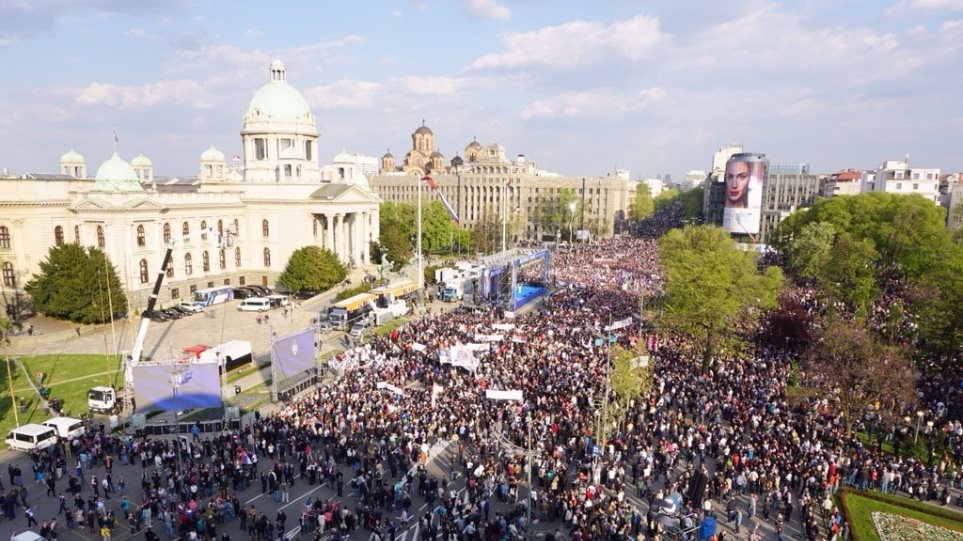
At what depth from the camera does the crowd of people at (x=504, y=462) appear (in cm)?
1922

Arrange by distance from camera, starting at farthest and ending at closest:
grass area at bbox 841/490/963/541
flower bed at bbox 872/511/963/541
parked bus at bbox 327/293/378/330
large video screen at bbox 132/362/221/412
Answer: parked bus at bbox 327/293/378/330 < large video screen at bbox 132/362/221/412 < grass area at bbox 841/490/963/541 < flower bed at bbox 872/511/963/541

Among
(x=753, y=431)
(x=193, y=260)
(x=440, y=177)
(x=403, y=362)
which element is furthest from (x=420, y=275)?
(x=440, y=177)

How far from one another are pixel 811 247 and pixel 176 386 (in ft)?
184

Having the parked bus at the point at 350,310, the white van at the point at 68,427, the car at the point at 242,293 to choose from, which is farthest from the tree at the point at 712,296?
the car at the point at 242,293

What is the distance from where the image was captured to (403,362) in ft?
112

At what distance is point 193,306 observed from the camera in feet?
167

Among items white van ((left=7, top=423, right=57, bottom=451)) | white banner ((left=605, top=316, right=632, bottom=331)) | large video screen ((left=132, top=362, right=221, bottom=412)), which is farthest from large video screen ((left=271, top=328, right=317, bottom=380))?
white banner ((left=605, top=316, right=632, bottom=331))

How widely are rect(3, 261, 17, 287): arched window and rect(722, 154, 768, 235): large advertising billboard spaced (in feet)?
271

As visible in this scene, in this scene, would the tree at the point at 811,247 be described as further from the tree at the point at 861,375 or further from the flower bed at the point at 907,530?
the flower bed at the point at 907,530

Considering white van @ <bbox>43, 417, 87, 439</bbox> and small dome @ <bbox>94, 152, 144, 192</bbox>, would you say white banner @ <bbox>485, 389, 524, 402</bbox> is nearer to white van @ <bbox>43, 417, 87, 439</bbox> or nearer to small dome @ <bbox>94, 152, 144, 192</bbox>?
white van @ <bbox>43, 417, 87, 439</bbox>

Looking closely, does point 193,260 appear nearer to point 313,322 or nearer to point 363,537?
point 313,322

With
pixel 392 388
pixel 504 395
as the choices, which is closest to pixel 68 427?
pixel 392 388

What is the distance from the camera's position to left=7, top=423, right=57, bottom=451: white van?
81.5 feet

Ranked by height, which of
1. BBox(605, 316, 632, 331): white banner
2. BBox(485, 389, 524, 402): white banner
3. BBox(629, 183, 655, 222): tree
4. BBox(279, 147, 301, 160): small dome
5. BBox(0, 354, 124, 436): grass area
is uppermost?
BBox(279, 147, 301, 160): small dome
